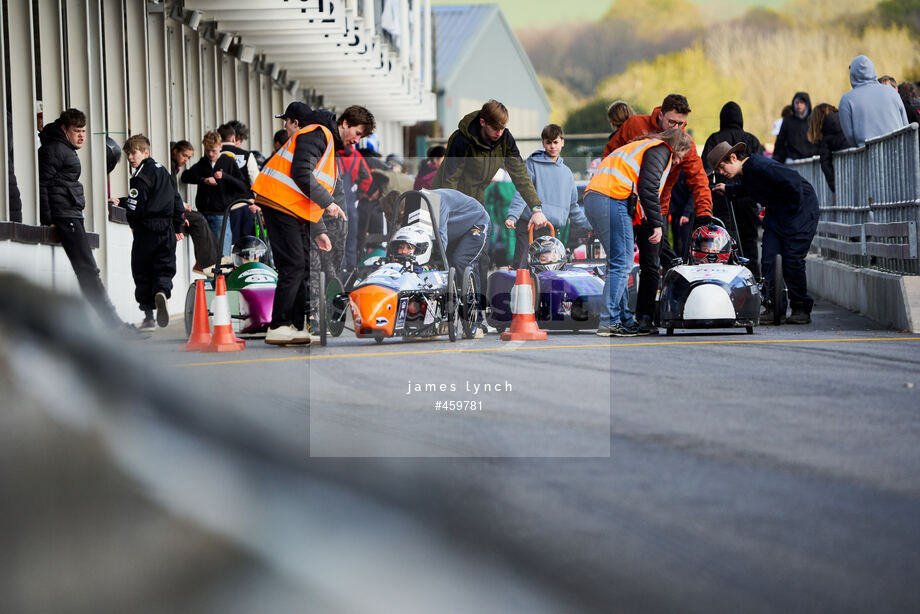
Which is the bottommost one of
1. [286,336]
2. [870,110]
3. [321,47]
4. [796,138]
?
[286,336]

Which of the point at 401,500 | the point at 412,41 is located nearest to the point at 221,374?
the point at 401,500

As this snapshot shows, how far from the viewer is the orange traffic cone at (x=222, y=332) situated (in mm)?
10625

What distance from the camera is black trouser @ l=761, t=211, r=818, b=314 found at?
12.1 m

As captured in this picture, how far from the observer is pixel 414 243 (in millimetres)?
10578

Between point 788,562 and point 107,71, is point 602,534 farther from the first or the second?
point 107,71

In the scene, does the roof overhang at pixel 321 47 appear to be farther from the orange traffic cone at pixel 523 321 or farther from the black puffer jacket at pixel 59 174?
the orange traffic cone at pixel 523 321

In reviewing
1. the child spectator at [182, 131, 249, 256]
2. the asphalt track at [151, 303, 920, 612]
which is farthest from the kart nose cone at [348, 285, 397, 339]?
the child spectator at [182, 131, 249, 256]

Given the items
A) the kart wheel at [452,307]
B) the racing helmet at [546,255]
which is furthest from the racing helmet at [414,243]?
the racing helmet at [546,255]

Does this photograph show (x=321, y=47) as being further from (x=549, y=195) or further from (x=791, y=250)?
(x=791, y=250)

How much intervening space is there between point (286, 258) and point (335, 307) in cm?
57

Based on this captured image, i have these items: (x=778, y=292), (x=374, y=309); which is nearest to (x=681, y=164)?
(x=778, y=292)

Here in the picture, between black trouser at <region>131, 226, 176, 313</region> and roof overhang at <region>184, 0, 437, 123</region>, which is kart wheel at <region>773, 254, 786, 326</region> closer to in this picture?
black trouser at <region>131, 226, 176, 313</region>

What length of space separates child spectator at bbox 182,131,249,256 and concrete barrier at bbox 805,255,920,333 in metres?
6.04

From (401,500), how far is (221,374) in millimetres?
4068
